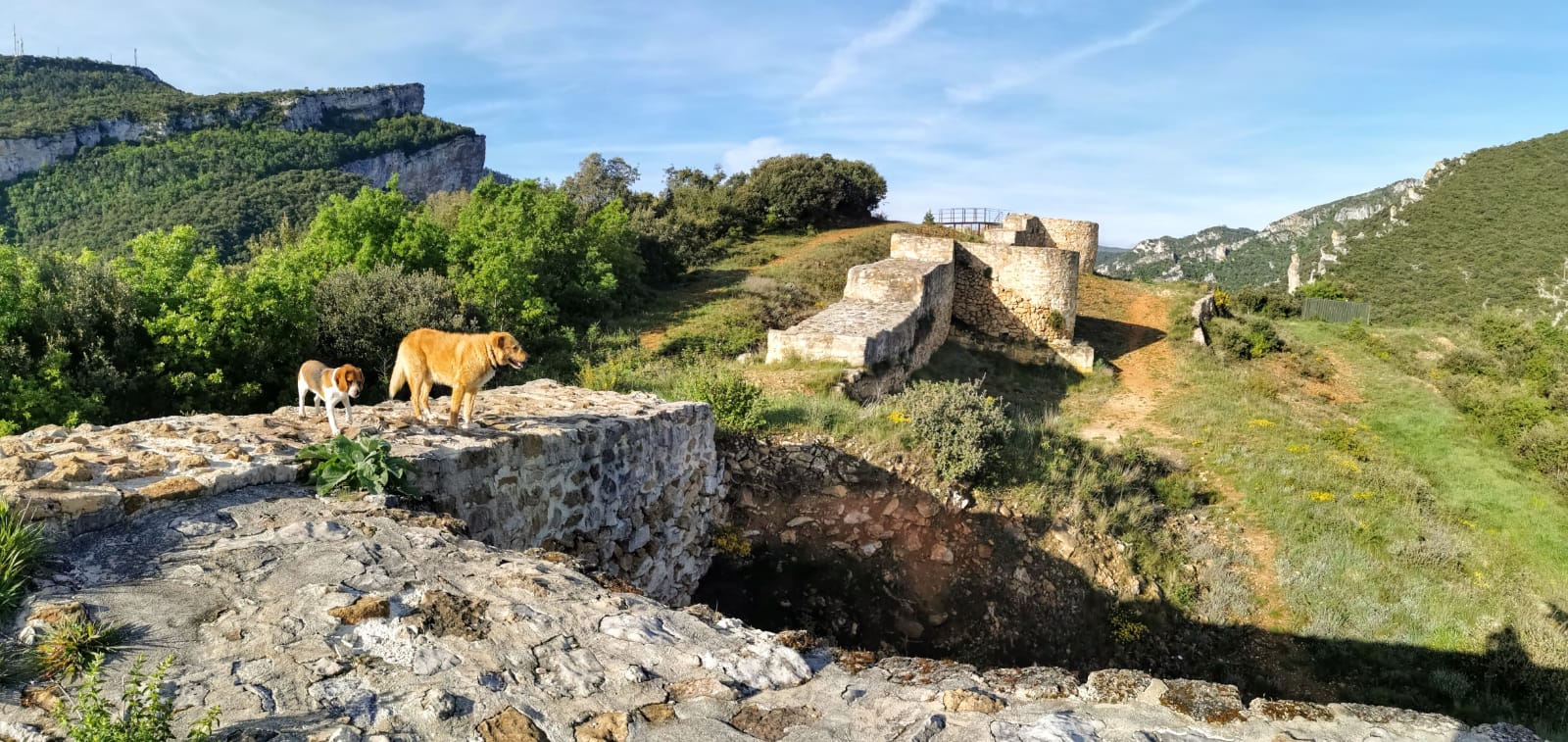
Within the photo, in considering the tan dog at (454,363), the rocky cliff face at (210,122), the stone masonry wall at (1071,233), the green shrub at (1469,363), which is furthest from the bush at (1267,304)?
the rocky cliff face at (210,122)

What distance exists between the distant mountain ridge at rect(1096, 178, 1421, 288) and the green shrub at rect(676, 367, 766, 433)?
4791cm

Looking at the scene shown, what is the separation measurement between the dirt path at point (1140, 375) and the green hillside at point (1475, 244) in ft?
60.1

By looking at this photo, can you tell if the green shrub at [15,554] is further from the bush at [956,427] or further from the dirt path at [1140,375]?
the dirt path at [1140,375]

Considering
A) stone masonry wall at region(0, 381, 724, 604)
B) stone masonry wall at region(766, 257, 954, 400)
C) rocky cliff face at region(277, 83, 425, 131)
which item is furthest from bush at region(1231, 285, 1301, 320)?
rocky cliff face at region(277, 83, 425, 131)

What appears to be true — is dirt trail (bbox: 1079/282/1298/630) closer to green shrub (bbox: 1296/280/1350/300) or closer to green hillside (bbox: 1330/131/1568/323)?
green shrub (bbox: 1296/280/1350/300)

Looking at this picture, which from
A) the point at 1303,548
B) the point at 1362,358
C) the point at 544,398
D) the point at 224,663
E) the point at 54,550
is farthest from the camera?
the point at 1362,358

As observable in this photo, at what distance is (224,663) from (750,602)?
489 centimetres

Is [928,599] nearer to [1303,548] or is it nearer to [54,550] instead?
[1303,548]

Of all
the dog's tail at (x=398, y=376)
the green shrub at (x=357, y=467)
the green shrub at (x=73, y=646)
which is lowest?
the green shrub at (x=73, y=646)

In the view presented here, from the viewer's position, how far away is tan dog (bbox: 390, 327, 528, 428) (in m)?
4.91

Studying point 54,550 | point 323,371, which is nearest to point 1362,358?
point 323,371

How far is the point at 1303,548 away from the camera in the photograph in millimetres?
9562

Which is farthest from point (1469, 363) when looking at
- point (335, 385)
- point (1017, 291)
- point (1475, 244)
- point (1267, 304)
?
point (1475, 244)

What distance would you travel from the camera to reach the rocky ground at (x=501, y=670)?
231 cm
